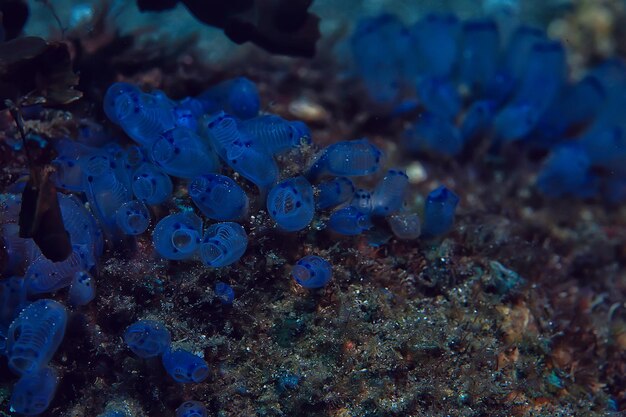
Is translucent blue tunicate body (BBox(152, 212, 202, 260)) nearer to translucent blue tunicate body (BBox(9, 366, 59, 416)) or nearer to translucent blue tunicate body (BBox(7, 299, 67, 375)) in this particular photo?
translucent blue tunicate body (BBox(7, 299, 67, 375))

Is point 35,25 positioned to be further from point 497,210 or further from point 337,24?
point 497,210

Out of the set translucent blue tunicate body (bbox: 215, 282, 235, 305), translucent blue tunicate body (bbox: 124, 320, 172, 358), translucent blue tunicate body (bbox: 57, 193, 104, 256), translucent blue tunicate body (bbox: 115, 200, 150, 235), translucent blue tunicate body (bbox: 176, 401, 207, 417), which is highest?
translucent blue tunicate body (bbox: 115, 200, 150, 235)

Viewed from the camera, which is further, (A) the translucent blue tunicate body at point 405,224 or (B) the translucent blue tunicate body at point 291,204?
(A) the translucent blue tunicate body at point 405,224

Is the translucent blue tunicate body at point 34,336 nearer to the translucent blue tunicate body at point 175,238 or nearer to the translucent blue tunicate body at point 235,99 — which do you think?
the translucent blue tunicate body at point 175,238

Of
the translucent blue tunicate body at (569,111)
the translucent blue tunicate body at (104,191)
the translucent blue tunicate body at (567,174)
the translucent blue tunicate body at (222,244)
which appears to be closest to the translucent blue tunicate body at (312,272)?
the translucent blue tunicate body at (222,244)

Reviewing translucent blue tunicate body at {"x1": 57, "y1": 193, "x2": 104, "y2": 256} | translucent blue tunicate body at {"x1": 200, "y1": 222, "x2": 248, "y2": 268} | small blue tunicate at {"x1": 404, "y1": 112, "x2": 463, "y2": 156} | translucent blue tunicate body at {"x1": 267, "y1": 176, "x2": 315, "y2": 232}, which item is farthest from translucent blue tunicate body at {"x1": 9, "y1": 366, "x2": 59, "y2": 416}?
small blue tunicate at {"x1": 404, "y1": 112, "x2": 463, "y2": 156}

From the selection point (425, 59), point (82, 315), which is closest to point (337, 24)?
point (425, 59)
